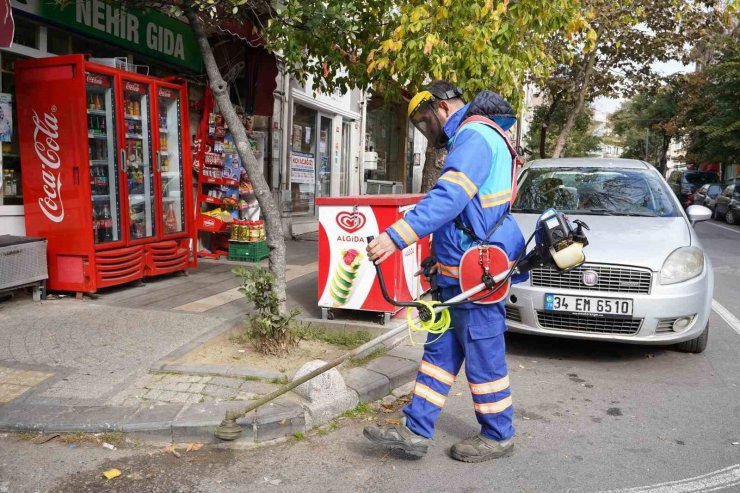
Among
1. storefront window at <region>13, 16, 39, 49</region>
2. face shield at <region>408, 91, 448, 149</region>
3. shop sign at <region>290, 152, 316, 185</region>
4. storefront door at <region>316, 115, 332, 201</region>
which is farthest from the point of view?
storefront door at <region>316, 115, 332, 201</region>

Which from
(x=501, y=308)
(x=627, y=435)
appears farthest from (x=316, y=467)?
(x=627, y=435)

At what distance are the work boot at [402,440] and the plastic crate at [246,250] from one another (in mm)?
6152

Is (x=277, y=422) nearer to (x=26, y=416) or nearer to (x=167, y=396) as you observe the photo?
(x=167, y=396)

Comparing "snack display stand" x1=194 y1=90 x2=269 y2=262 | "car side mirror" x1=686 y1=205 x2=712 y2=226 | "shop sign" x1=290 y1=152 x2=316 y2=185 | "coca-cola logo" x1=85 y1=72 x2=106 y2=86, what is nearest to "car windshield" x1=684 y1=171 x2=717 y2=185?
"shop sign" x1=290 y1=152 x2=316 y2=185

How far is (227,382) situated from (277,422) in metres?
0.75

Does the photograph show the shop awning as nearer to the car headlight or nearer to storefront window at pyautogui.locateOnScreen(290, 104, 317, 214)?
storefront window at pyautogui.locateOnScreen(290, 104, 317, 214)

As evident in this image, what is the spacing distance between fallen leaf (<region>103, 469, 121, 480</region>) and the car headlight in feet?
13.3

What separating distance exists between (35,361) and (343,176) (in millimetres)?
11248

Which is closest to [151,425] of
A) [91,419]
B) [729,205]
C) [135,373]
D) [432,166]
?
[91,419]

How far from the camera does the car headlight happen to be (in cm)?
495

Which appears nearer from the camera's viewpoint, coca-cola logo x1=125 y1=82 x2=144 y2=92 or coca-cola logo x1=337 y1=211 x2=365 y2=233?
coca-cola logo x1=337 y1=211 x2=365 y2=233

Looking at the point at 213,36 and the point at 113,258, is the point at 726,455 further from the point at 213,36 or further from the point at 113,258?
the point at 213,36

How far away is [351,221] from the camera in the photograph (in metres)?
5.66

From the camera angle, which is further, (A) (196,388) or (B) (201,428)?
(A) (196,388)
